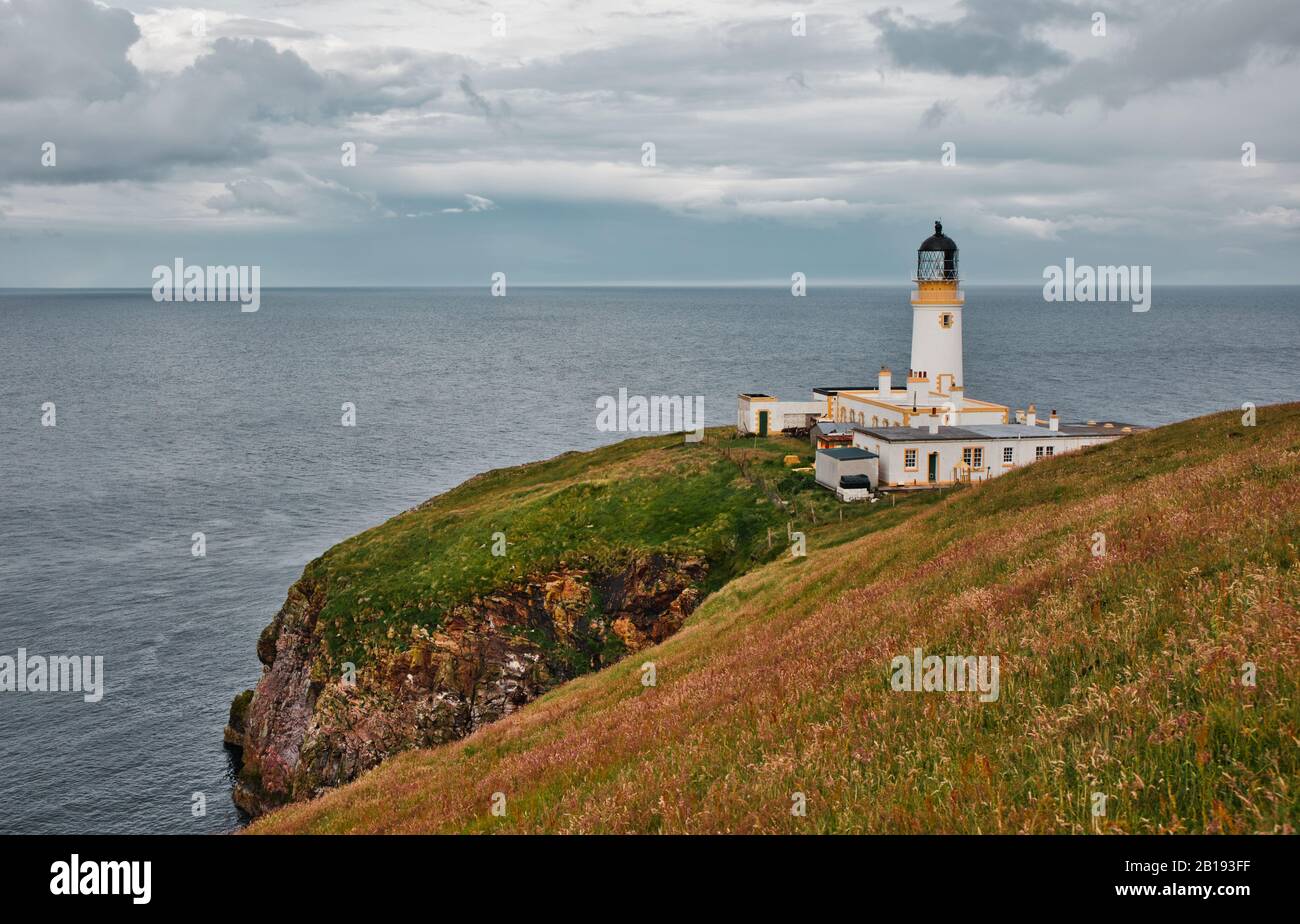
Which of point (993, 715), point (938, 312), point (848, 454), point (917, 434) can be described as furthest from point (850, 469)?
point (993, 715)

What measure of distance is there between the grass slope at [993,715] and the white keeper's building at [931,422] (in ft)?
111

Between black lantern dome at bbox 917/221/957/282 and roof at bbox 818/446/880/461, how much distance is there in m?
19.7

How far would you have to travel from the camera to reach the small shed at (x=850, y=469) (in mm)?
55312

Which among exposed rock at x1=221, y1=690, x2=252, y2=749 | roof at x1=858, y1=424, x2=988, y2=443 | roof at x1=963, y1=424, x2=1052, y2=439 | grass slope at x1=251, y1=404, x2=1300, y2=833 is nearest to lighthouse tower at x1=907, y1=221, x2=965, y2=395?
roof at x1=963, y1=424, x2=1052, y2=439

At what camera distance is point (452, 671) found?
1874 inches

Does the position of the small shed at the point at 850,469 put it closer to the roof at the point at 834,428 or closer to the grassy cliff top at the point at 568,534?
the grassy cliff top at the point at 568,534

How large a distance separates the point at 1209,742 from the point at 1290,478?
11142 millimetres

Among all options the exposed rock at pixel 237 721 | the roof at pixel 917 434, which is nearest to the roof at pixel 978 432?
the roof at pixel 917 434

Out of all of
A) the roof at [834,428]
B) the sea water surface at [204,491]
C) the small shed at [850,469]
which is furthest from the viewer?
the roof at [834,428]

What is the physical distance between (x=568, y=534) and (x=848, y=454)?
17.7 m

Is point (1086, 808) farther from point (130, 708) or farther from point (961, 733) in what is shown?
point (130, 708)

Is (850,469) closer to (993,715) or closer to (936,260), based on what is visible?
(936,260)

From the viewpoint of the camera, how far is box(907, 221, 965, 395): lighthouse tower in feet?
233

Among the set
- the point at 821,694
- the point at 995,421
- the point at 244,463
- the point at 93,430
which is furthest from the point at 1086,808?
the point at 93,430
